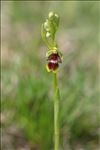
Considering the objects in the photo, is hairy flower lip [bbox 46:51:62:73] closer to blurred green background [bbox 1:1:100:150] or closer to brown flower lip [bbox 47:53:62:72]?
brown flower lip [bbox 47:53:62:72]

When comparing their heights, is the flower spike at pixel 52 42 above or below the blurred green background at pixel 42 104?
above

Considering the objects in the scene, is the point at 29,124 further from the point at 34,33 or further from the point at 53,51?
the point at 34,33

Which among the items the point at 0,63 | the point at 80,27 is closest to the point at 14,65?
the point at 0,63

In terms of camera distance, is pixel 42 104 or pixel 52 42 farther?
pixel 42 104

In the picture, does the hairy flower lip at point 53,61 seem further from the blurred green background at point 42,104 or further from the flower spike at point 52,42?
the blurred green background at point 42,104

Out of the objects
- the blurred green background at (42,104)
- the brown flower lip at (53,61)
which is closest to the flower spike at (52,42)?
the brown flower lip at (53,61)

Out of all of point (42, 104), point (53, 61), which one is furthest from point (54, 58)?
point (42, 104)

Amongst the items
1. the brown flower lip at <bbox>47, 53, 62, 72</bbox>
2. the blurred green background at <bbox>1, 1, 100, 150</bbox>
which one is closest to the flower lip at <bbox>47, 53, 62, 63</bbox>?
the brown flower lip at <bbox>47, 53, 62, 72</bbox>

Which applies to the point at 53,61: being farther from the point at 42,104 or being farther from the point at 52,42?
the point at 42,104
